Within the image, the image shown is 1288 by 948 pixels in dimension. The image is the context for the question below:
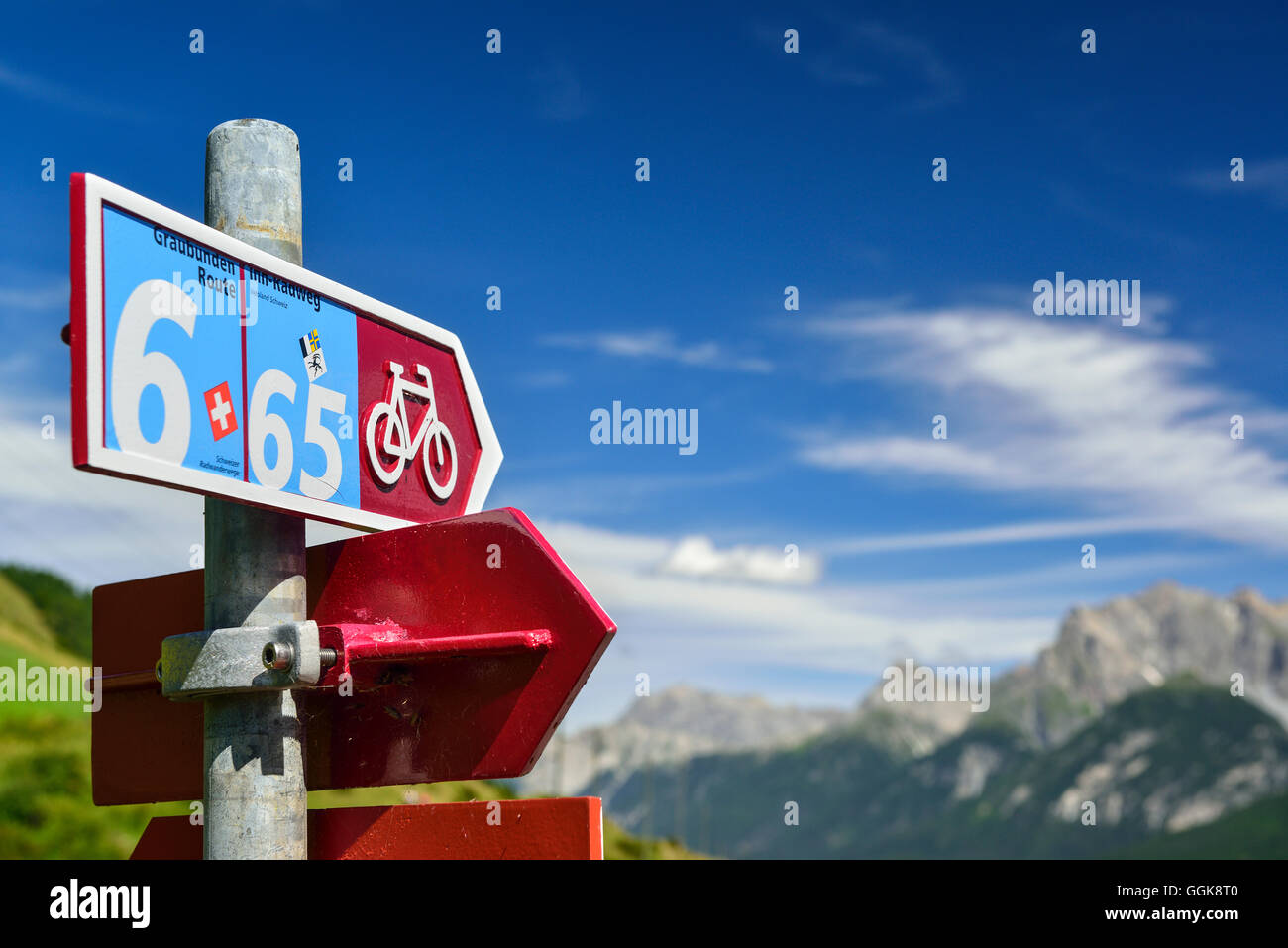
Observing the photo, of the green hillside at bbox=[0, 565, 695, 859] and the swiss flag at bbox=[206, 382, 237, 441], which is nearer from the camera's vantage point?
the swiss flag at bbox=[206, 382, 237, 441]

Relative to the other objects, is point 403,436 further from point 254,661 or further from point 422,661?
point 254,661

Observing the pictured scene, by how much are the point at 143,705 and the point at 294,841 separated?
3.01 ft

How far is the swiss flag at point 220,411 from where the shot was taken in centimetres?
307

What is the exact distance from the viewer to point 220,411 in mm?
3100

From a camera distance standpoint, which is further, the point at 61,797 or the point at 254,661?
the point at 61,797

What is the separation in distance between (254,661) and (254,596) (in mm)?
178

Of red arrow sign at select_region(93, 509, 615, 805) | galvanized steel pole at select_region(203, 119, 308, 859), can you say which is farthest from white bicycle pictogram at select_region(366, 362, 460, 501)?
galvanized steel pole at select_region(203, 119, 308, 859)

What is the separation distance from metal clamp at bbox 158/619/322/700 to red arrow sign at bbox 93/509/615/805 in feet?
0.49

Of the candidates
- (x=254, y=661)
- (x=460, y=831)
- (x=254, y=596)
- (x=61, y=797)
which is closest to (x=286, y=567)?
(x=254, y=596)

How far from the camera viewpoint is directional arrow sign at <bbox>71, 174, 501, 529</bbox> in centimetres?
281

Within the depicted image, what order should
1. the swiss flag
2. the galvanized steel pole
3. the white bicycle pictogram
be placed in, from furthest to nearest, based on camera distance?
1. the white bicycle pictogram
2. the galvanized steel pole
3. the swiss flag

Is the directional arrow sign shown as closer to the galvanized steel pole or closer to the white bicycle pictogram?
the white bicycle pictogram

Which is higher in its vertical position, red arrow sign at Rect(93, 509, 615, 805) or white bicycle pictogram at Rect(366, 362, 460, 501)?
white bicycle pictogram at Rect(366, 362, 460, 501)
